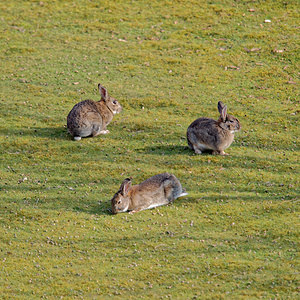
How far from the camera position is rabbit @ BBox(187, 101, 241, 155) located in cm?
1328

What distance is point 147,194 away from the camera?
1143 centimetres

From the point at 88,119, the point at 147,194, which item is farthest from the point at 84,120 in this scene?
the point at 147,194

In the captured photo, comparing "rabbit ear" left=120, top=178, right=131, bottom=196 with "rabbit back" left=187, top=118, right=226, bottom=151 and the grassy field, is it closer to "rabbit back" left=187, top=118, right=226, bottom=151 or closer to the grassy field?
the grassy field

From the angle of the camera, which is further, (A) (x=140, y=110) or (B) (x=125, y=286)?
(A) (x=140, y=110)

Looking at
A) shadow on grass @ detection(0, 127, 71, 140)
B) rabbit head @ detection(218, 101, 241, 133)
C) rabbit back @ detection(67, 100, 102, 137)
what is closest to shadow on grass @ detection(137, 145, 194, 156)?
rabbit head @ detection(218, 101, 241, 133)

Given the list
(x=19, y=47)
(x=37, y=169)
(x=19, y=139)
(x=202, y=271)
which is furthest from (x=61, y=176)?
(x=19, y=47)

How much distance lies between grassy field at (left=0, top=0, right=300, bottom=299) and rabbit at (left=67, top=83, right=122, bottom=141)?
231 mm

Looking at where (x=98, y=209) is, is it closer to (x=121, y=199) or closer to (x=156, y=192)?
(x=121, y=199)

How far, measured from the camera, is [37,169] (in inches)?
521

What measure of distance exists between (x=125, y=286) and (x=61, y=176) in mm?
4087

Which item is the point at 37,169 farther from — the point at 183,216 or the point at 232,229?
the point at 232,229

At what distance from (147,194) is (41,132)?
15.3 ft

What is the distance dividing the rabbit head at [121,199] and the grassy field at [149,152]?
0.90 feet

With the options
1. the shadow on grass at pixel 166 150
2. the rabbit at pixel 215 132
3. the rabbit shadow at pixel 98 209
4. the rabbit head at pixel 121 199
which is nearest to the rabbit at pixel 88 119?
the shadow on grass at pixel 166 150
